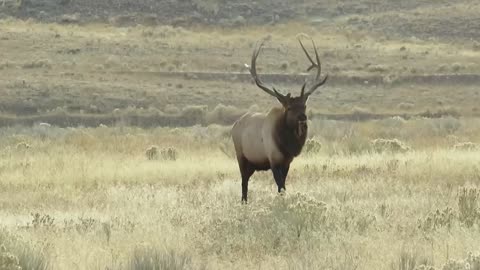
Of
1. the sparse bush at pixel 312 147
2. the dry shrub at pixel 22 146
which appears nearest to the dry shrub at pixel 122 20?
the dry shrub at pixel 22 146

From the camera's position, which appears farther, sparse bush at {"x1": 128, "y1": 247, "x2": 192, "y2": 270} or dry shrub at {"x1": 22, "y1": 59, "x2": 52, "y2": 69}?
dry shrub at {"x1": 22, "y1": 59, "x2": 52, "y2": 69}

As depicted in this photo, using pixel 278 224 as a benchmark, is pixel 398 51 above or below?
below

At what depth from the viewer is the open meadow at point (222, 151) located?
32.2ft

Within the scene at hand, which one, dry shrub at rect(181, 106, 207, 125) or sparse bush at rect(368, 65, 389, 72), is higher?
dry shrub at rect(181, 106, 207, 125)

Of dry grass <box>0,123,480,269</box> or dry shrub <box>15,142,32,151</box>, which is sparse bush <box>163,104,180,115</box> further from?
dry grass <box>0,123,480,269</box>

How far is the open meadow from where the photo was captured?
9.81m

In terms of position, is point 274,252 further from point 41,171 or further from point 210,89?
point 210,89

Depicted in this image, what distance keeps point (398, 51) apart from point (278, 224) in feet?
159

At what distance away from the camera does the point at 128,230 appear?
35.8 ft

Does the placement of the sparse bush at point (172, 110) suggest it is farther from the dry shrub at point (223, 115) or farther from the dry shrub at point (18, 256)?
the dry shrub at point (18, 256)

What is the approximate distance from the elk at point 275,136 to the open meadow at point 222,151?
0.59m

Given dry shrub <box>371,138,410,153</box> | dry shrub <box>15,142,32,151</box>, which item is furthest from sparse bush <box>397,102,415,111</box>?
dry shrub <box>15,142,32,151</box>

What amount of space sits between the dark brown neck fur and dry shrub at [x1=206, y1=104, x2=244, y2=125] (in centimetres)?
2572

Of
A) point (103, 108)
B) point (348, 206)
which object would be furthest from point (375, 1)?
point (348, 206)
